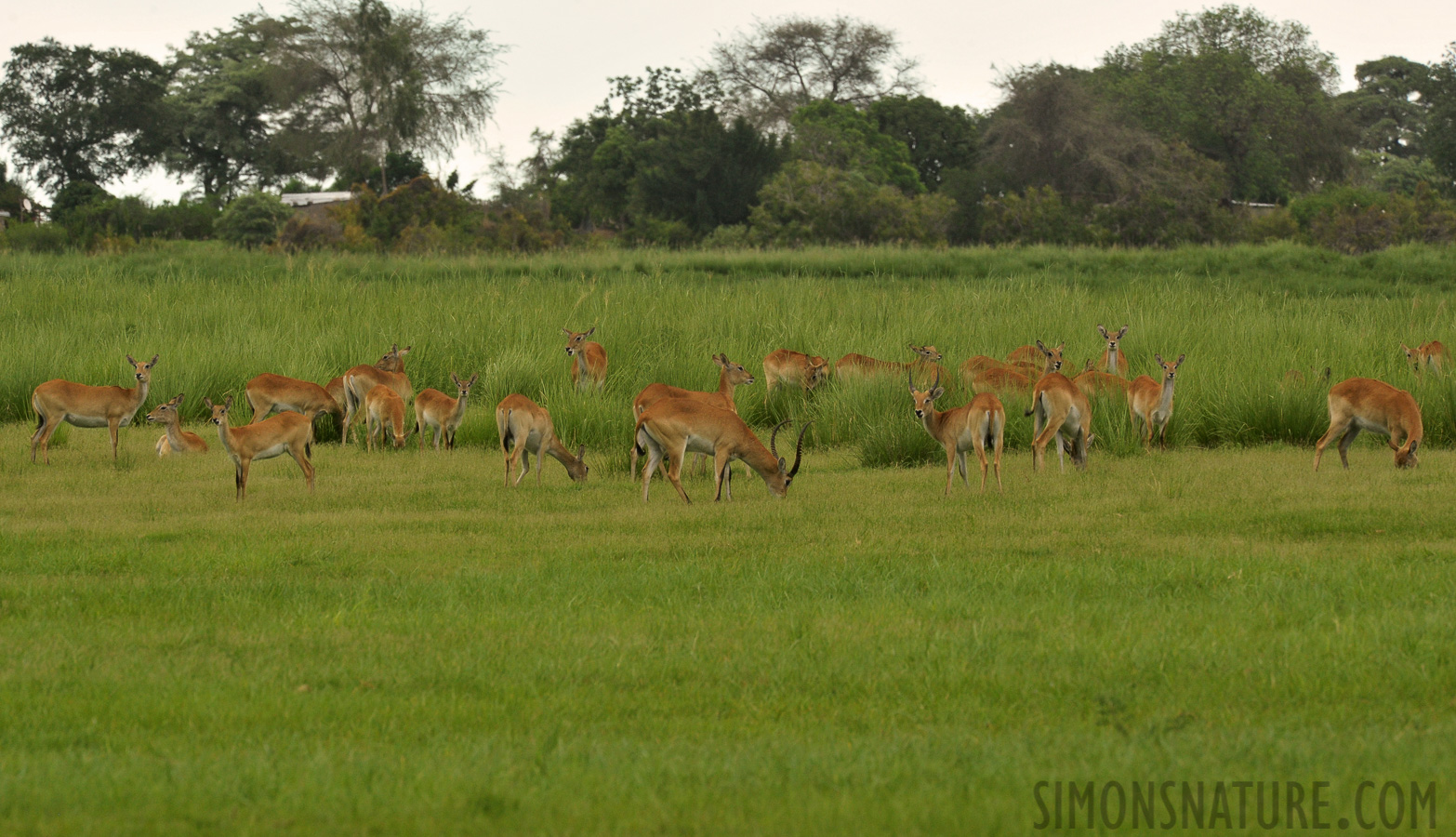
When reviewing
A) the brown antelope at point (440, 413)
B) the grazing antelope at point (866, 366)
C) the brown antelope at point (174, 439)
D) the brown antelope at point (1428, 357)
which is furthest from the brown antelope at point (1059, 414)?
the brown antelope at point (174, 439)

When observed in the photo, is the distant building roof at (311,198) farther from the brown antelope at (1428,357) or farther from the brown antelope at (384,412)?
the brown antelope at (1428,357)

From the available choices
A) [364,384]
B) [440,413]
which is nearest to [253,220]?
[364,384]

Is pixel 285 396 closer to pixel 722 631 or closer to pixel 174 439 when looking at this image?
pixel 174 439

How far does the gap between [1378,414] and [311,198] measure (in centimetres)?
4936

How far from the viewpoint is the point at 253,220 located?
44.2 meters

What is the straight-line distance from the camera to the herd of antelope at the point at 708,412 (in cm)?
1111

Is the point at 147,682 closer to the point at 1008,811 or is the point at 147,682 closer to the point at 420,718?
the point at 420,718

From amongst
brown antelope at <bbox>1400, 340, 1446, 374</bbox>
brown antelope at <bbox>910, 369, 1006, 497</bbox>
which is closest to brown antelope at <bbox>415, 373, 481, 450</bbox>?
brown antelope at <bbox>910, 369, 1006, 497</bbox>

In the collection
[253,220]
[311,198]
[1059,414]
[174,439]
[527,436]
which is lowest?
[174,439]

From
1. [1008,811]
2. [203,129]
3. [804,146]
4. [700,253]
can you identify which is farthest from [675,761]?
[203,129]

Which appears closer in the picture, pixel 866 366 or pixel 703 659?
pixel 703 659

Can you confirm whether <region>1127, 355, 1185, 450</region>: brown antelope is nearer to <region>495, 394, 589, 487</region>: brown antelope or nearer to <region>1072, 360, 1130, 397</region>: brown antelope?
<region>1072, 360, 1130, 397</region>: brown antelope

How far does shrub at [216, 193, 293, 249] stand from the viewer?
43.8 meters

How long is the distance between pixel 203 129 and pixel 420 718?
63.9 meters
